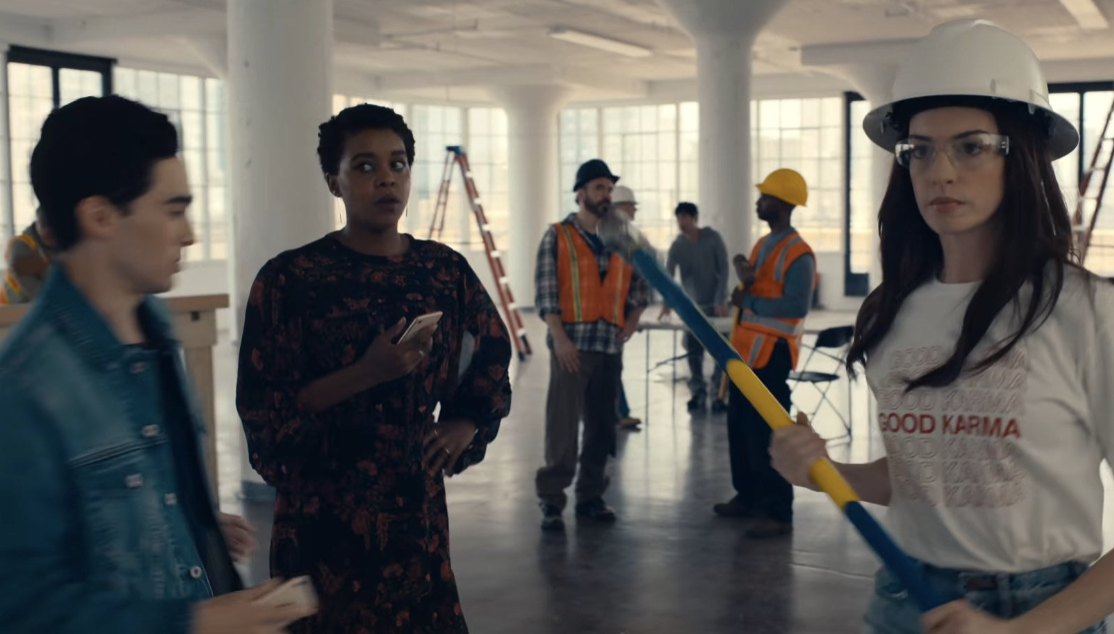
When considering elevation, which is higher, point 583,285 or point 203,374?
point 583,285

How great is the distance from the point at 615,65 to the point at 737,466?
1297 cm

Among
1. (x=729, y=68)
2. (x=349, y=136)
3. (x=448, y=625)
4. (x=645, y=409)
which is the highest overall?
(x=729, y=68)

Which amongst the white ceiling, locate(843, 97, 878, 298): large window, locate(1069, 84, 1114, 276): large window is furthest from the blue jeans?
locate(843, 97, 878, 298): large window

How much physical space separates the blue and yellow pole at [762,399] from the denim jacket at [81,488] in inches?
25.8

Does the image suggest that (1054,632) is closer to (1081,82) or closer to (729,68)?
(729,68)

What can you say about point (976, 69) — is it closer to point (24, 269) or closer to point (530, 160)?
point (24, 269)

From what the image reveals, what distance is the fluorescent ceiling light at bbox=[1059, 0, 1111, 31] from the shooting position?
12.8 meters

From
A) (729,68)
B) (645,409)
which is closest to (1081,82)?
(729,68)

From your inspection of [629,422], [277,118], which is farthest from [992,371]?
[629,422]

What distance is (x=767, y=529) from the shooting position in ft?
19.9

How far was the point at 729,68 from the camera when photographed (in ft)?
40.0

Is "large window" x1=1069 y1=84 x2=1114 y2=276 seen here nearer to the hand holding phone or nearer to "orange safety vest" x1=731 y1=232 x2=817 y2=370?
"orange safety vest" x1=731 y1=232 x2=817 y2=370

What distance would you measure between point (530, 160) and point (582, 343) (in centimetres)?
1306

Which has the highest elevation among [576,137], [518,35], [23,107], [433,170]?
[518,35]
